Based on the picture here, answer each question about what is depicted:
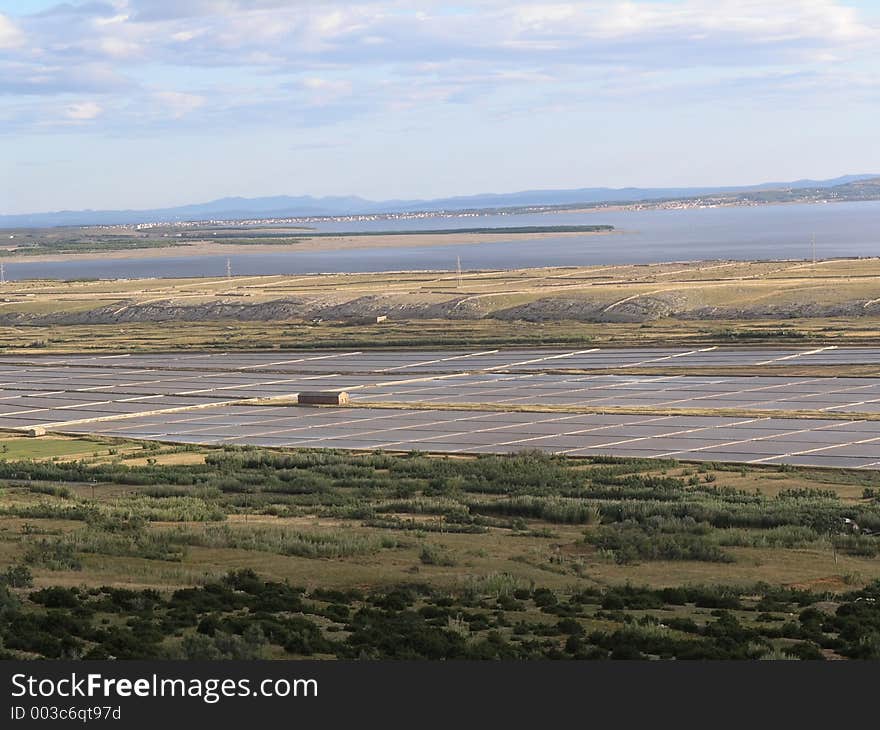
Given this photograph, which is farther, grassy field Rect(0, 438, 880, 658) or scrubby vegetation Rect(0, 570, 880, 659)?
grassy field Rect(0, 438, 880, 658)

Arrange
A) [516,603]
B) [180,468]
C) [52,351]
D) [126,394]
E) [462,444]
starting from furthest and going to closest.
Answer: [52,351] → [126,394] → [462,444] → [180,468] → [516,603]

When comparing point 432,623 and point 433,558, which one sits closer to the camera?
point 432,623

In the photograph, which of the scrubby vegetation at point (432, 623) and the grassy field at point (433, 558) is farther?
the grassy field at point (433, 558)

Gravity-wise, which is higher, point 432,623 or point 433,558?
point 432,623

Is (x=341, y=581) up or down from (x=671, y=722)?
down

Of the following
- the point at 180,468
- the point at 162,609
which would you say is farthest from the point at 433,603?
the point at 180,468

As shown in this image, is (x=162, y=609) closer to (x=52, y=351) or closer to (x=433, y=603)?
(x=433, y=603)

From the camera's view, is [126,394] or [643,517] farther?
[126,394]

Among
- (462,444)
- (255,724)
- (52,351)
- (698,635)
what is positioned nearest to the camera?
(255,724)
